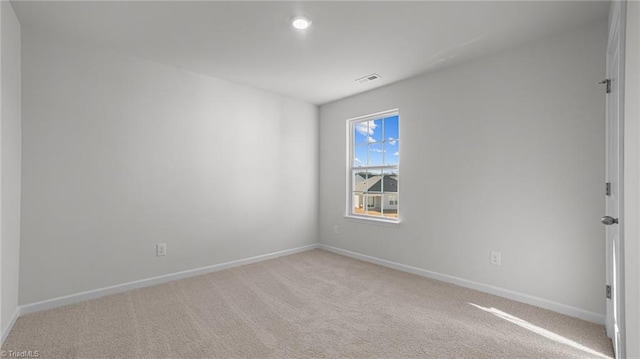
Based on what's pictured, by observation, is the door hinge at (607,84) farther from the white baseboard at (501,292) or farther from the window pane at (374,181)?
the window pane at (374,181)

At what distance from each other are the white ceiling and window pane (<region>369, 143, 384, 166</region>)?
44.8 inches

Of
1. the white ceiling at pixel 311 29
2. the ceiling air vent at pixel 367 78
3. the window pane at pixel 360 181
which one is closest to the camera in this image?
the white ceiling at pixel 311 29

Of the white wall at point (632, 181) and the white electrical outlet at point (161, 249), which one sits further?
the white electrical outlet at point (161, 249)

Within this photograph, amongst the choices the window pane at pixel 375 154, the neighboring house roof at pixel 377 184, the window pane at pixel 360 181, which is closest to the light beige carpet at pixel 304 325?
the neighboring house roof at pixel 377 184

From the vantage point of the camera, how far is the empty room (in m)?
2.01

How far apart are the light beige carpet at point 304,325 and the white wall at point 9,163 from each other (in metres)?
0.27

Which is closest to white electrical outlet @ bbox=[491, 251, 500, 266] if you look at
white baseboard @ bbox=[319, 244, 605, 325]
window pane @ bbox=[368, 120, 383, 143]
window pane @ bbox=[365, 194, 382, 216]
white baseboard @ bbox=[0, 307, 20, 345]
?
white baseboard @ bbox=[319, 244, 605, 325]

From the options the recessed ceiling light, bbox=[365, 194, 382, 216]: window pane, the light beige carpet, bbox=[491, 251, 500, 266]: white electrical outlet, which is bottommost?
the light beige carpet

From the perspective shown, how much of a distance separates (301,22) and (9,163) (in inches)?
95.9

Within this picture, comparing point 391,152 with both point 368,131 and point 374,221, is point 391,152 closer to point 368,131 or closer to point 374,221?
point 368,131

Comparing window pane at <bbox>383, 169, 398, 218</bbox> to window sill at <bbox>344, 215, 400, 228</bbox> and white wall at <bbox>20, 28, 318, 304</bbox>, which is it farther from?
white wall at <bbox>20, 28, 318, 304</bbox>

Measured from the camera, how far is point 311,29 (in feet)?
7.96

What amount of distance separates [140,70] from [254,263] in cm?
264

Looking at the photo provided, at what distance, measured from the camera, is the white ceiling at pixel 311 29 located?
83.4 inches
